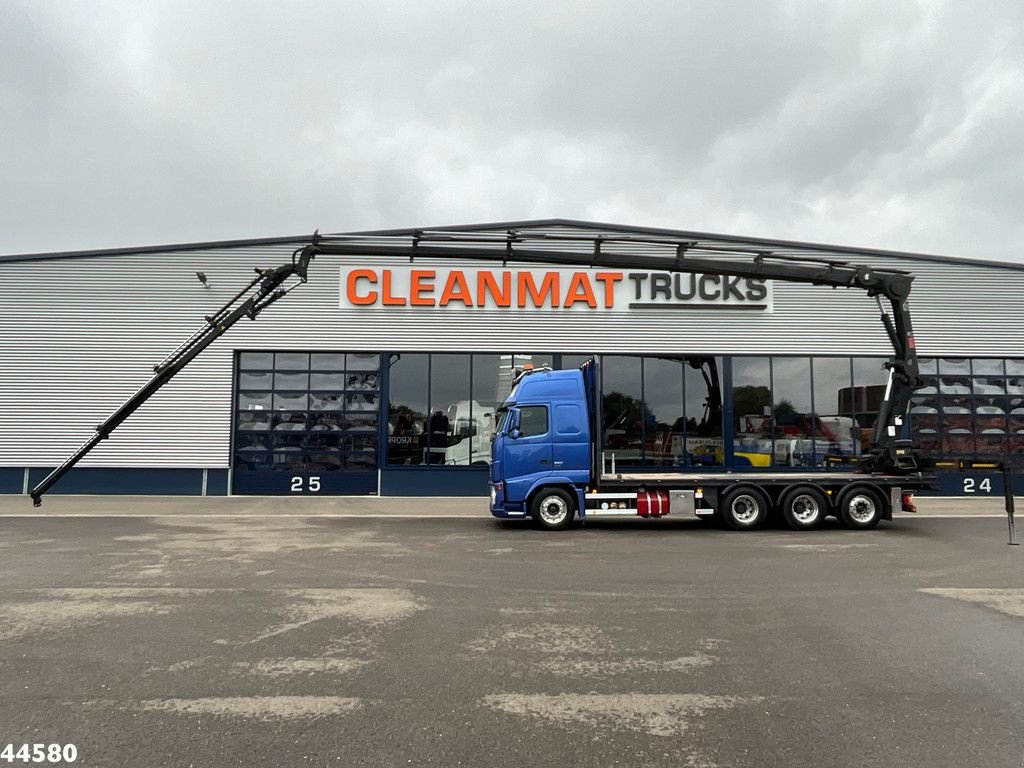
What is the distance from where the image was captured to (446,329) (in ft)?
61.2

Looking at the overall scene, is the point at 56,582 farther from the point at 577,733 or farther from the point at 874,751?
the point at 874,751

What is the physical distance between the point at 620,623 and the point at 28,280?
20.1m

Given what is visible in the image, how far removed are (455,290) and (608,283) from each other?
4466 mm

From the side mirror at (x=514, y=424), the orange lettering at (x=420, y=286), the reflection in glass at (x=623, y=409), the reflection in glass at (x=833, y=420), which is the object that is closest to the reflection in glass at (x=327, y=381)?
the orange lettering at (x=420, y=286)

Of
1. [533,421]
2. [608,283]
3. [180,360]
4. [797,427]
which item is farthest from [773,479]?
[180,360]

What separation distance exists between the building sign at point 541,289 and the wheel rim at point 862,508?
8.06m

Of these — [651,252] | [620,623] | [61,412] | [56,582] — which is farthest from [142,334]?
[620,623]

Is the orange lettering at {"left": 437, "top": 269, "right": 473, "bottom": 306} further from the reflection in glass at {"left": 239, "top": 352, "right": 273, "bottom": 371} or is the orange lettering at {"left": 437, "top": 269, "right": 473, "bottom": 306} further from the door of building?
the reflection in glass at {"left": 239, "top": 352, "right": 273, "bottom": 371}

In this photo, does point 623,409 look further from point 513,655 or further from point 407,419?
point 513,655

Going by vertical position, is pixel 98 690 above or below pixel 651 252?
below

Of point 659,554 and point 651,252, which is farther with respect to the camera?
point 651,252

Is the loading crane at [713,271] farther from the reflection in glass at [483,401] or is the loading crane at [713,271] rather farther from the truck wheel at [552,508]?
the reflection in glass at [483,401]

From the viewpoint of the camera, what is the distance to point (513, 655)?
4992 mm

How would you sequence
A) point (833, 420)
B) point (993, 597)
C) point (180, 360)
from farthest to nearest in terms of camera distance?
1. point (833, 420)
2. point (180, 360)
3. point (993, 597)
